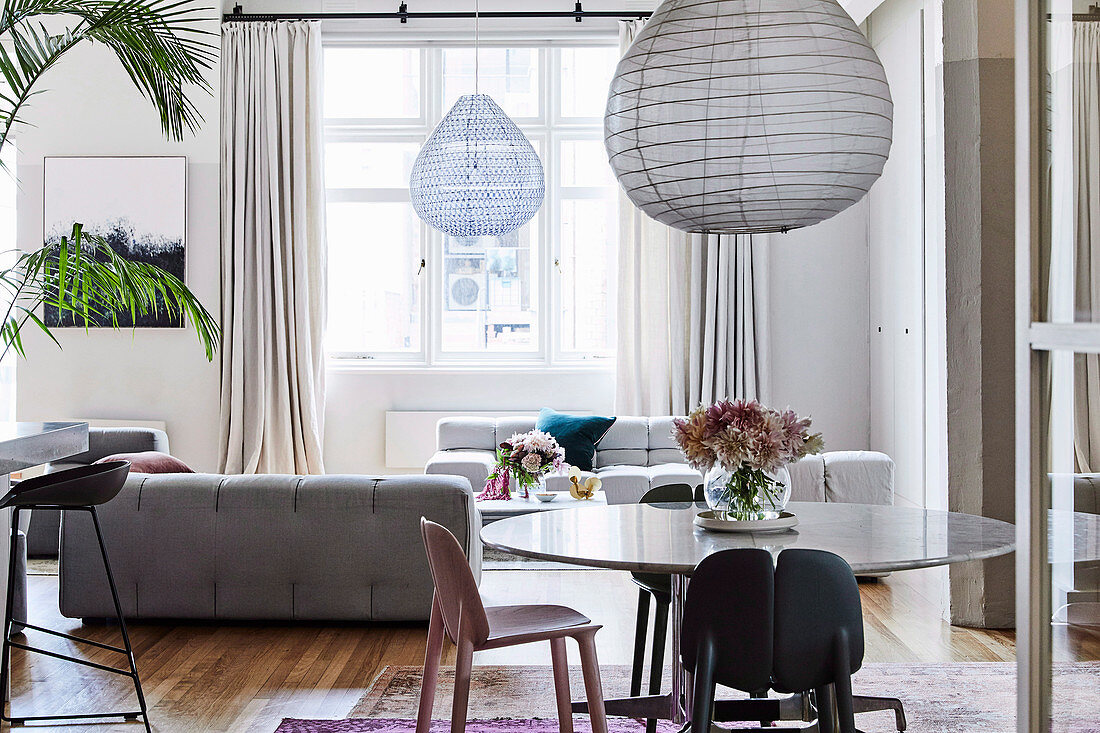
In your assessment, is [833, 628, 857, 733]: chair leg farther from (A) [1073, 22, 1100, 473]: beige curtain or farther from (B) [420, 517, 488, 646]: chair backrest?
(A) [1073, 22, 1100, 473]: beige curtain

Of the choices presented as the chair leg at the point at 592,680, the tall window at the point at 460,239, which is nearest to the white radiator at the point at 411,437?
the tall window at the point at 460,239

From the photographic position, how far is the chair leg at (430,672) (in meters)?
2.31

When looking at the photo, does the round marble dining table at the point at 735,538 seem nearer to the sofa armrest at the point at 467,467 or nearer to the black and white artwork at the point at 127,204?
the sofa armrest at the point at 467,467

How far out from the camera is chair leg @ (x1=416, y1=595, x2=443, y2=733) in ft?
7.59

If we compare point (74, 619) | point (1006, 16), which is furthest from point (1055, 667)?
point (74, 619)

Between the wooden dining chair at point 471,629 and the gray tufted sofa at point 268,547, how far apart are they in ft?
4.64

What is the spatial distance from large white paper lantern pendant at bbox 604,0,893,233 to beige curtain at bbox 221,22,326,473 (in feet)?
15.2

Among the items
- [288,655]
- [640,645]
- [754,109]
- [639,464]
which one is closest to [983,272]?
[640,645]

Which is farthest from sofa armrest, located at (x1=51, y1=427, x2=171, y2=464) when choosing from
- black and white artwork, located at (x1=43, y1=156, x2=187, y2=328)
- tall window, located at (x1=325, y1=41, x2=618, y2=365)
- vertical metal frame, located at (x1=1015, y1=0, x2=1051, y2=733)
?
vertical metal frame, located at (x1=1015, y1=0, x2=1051, y2=733)

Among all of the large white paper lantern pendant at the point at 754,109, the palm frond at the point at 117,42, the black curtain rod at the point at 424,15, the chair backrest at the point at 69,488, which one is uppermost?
the black curtain rod at the point at 424,15

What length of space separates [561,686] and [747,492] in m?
0.62

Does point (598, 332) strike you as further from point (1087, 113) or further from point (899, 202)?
point (1087, 113)

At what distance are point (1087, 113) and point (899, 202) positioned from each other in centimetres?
511

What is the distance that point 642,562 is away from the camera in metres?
1.98
